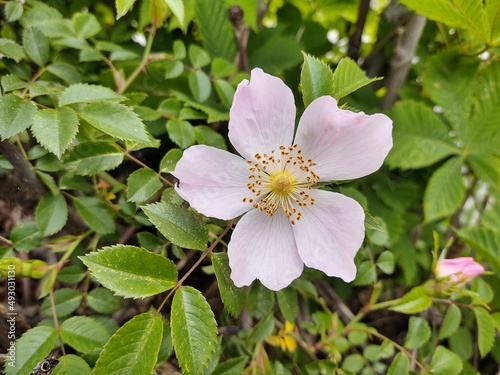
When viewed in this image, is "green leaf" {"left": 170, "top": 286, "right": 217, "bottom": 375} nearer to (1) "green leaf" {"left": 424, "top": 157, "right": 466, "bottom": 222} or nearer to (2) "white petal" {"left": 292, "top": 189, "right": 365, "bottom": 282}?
(2) "white petal" {"left": 292, "top": 189, "right": 365, "bottom": 282}

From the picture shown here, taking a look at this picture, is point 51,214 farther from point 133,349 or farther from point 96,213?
point 133,349

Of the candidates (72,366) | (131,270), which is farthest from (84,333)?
(131,270)

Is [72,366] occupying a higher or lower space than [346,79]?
lower

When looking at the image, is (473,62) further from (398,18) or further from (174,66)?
(174,66)

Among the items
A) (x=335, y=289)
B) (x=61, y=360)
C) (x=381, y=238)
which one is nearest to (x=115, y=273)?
(x=61, y=360)

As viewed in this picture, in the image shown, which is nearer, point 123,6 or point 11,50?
point 123,6

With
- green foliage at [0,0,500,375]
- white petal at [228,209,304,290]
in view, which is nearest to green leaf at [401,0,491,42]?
green foliage at [0,0,500,375]

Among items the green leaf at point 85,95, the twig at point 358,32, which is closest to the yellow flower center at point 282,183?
the green leaf at point 85,95
